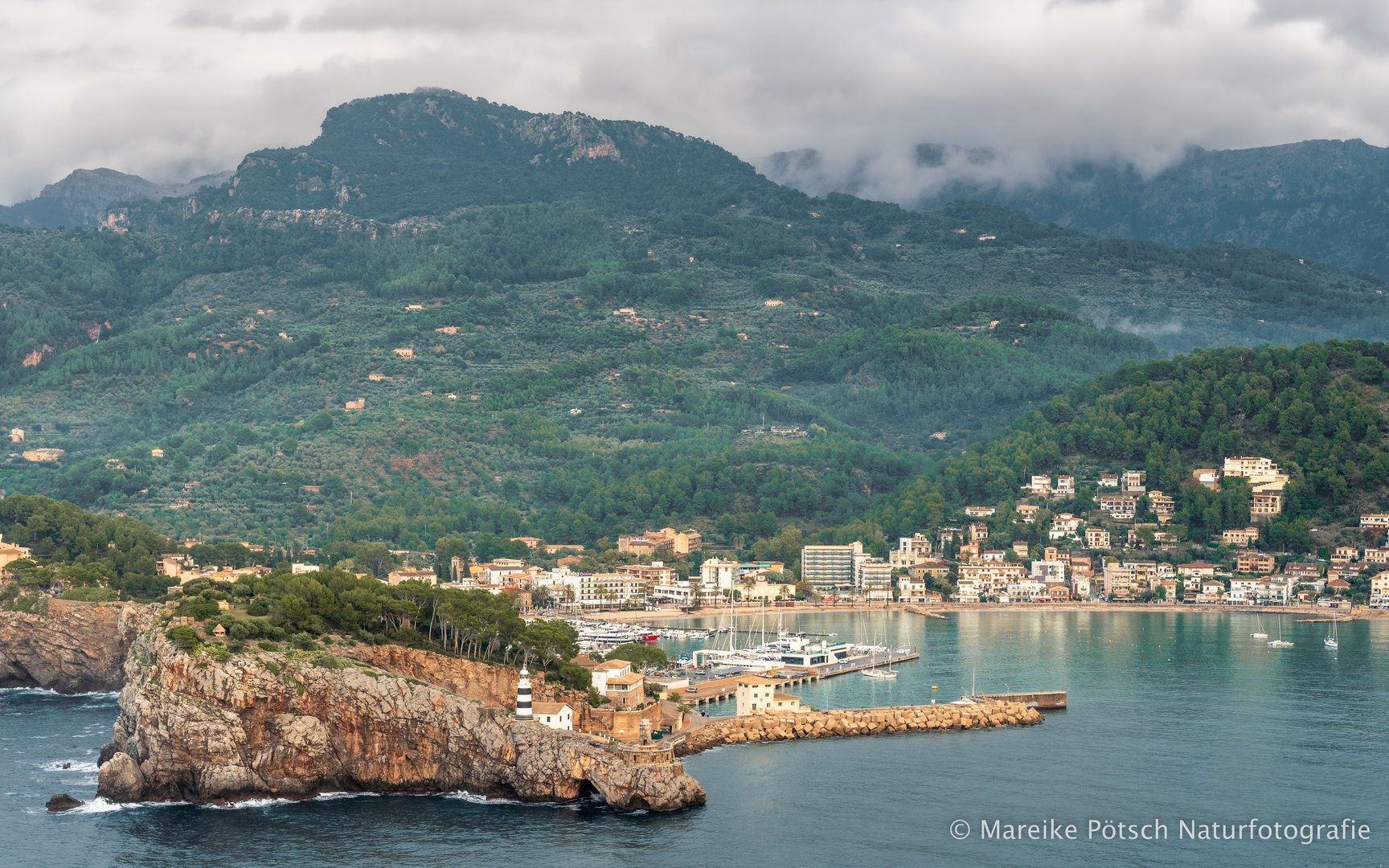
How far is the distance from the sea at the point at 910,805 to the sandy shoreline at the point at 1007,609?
32.1 metres

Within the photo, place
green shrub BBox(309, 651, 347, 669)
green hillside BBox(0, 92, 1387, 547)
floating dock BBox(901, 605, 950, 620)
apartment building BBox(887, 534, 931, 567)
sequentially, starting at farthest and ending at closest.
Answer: green hillside BBox(0, 92, 1387, 547) < apartment building BBox(887, 534, 931, 567) < floating dock BBox(901, 605, 950, 620) < green shrub BBox(309, 651, 347, 669)

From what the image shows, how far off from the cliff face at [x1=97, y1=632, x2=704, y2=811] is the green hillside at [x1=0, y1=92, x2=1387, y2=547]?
Result: 65551 millimetres

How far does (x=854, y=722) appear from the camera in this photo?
54.8 metres

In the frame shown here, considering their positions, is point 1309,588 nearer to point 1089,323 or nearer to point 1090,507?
point 1090,507

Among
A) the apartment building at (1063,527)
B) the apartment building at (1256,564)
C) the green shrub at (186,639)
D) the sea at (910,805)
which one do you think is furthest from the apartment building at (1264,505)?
the green shrub at (186,639)

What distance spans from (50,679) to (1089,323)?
13915 cm

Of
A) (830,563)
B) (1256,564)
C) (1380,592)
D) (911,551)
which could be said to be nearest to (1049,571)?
(911,551)

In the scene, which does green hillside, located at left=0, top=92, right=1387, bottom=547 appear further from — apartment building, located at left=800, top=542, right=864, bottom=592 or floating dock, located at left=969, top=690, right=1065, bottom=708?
floating dock, located at left=969, top=690, right=1065, bottom=708

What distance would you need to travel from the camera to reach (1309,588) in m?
99.1

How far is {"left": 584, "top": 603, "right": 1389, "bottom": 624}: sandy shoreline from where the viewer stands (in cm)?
9538

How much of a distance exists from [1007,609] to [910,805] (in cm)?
5993

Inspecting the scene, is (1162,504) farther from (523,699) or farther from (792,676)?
(523,699)

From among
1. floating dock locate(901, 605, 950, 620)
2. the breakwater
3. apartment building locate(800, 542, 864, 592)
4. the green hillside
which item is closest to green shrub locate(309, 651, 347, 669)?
the breakwater

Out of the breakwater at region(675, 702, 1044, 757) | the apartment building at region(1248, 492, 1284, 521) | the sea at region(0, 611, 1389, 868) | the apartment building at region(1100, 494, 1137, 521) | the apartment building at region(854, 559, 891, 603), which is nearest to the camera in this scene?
the sea at region(0, 611, 1389, 868)
